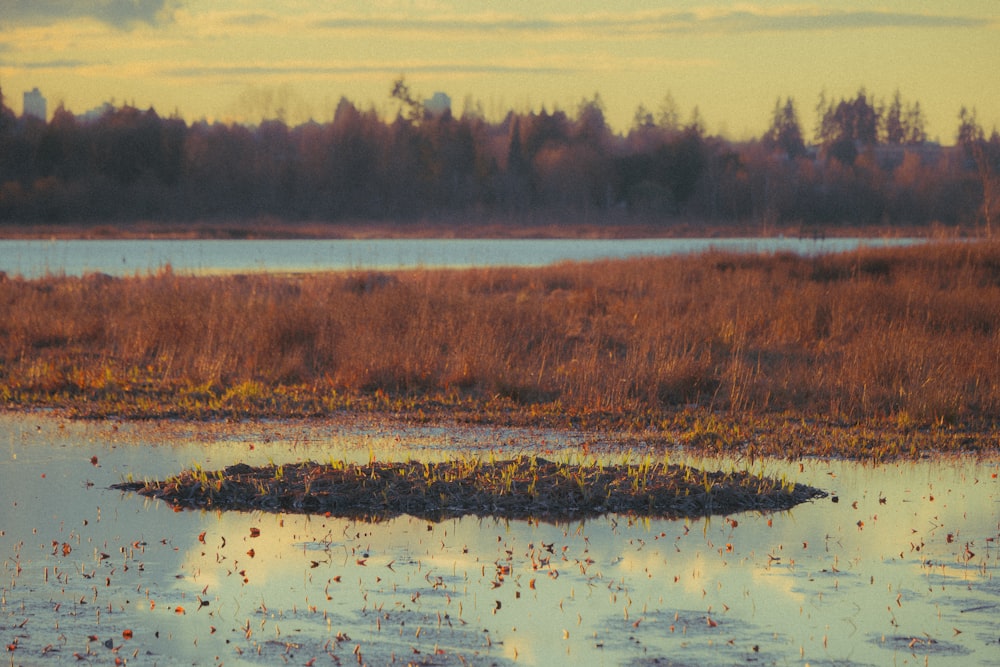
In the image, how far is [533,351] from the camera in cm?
1883

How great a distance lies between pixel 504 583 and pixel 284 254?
54.9 m

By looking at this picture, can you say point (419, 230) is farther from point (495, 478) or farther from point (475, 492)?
point (475, 492)

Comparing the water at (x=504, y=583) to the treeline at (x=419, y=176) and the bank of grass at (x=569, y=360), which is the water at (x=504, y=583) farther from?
the treeline at (x=419, y=176)

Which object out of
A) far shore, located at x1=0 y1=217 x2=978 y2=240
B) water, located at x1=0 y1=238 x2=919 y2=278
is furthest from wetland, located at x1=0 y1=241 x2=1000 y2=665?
far shore, located at x1=0 y1=217 x2=978 y2=240

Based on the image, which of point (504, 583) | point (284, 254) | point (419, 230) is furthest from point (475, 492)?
point (419, 230)

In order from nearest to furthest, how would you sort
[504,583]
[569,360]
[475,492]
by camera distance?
1. [504,583]
2. [475,492]
3. [569,360]

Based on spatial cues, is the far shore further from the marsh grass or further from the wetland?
the marsh grass

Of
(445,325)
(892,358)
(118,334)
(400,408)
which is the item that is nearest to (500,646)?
(400,408)

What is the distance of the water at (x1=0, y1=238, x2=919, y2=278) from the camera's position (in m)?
46.2

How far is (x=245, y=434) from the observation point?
13.6 metres

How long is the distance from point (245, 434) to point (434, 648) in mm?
7200

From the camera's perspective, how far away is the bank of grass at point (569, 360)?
47.5ft

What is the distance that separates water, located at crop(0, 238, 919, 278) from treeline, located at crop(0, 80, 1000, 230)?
1013cm

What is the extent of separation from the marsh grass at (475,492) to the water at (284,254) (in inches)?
1004
